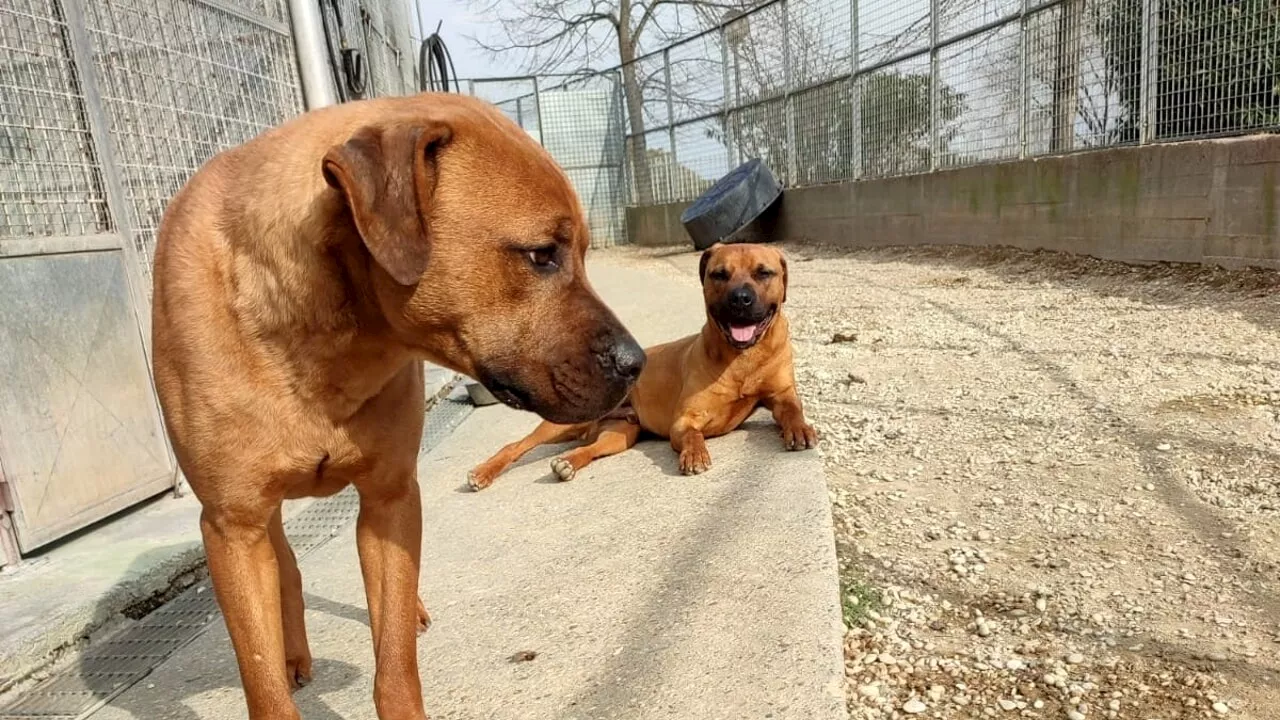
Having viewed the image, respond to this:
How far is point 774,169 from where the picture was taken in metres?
15.3

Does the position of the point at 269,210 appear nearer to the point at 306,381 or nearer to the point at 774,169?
the point at 306,381

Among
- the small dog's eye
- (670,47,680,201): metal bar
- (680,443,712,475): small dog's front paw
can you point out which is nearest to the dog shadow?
the small dog's eye

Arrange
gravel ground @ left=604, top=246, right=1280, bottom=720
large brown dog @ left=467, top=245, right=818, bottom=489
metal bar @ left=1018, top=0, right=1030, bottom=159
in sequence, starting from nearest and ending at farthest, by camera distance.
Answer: gravel ground @ left=604, top=246, right=1280, bottom=720 → large brown dog @ left=467, top=245, right=818, bottom=489 → metal bar @ left=1018, top=0, right=1030, bottom=159

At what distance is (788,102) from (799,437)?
1171 centimetres

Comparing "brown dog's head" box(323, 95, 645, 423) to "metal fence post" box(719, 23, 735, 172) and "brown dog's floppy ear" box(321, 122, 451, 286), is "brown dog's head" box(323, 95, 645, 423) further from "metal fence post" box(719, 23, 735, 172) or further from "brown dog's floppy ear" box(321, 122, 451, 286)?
"metal fence post" box(719, 23, 735, 172)

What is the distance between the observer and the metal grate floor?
94.0 inches

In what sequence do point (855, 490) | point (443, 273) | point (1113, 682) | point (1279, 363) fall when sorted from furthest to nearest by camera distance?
1. point (1279, 363)
2. point (855, 490)
3. point (1113, 682)
4. point (443, 273)

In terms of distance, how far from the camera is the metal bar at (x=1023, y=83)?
9.34 metres

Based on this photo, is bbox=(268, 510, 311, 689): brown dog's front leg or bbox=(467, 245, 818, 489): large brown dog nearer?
bbox=(268, 510, 311, 689): brown dog's front leg

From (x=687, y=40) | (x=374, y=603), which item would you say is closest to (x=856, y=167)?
(x=687, y=40)

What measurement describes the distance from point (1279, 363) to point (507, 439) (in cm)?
414

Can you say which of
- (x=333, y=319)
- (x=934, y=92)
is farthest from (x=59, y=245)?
(x=934, y=92)

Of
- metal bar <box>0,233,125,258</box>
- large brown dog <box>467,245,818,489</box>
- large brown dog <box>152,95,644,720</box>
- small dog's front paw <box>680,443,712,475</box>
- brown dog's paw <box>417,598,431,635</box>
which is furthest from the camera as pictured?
large brown dog <box>467,245,818,489</box>

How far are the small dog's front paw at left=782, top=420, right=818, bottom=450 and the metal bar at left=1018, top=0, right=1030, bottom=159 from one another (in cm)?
706
